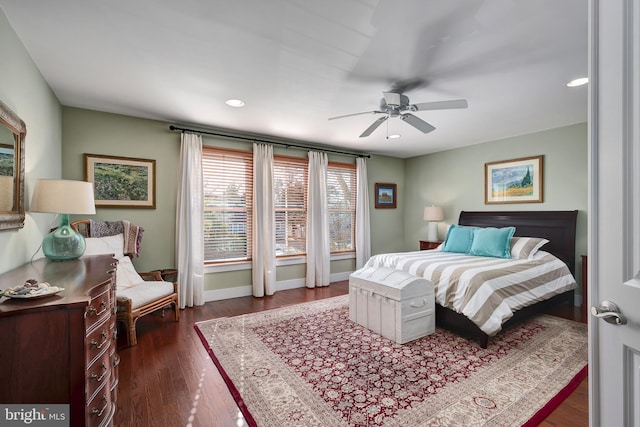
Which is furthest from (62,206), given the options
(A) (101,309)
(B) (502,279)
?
(B) (502,279)

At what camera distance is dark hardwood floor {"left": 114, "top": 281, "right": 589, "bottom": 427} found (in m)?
1.80

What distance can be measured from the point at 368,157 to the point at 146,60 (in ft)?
13.6

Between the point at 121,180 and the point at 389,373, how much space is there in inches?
142

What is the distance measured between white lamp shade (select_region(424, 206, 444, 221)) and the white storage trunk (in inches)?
103

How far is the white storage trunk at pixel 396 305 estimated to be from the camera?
2.77 metres

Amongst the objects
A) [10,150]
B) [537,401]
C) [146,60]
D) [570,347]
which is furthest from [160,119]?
[570,347]

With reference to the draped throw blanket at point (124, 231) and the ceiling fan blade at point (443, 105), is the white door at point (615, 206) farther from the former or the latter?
the draped throw blanket at point (124, 231)

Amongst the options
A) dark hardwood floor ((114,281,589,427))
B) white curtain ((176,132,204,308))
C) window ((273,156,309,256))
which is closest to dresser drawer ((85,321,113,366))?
dark hardwood floor ((114,281,589,427))

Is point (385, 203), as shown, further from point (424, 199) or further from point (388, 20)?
point (388, 20)

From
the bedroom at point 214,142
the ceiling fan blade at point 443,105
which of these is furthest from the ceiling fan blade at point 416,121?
the bedroom at point 214,142

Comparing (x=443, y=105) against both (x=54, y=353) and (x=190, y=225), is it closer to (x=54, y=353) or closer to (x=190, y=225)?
(x=54, y=353)

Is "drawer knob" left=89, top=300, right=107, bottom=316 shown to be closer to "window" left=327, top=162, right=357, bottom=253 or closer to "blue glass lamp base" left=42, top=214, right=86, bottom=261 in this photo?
"blue glass lamp base" left=42, top=214, right=86, bottom=261

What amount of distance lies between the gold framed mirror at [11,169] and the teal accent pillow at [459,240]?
464 centimetres

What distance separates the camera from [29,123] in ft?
7.47
